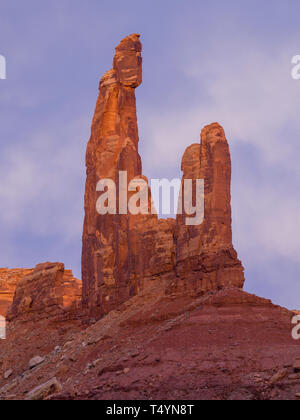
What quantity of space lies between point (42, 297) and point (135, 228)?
12.9m

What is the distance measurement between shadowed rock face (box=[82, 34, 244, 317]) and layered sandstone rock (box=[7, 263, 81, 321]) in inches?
153

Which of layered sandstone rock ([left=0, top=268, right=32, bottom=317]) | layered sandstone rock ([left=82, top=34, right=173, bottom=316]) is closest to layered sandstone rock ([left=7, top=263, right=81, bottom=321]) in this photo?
layered sandstone rock ([left=82, top=34, right=173, bottom=316])

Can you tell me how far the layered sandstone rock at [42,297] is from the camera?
69.5 meters

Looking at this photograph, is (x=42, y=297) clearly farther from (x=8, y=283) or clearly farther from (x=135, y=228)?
(x=8, y=283)

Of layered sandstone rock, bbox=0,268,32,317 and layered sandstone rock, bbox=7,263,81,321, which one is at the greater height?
layered sandstone rock, bbox=0,268,32,317

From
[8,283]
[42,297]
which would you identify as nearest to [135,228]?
[42,297]

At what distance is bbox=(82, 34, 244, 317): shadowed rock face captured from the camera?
54.0 meters

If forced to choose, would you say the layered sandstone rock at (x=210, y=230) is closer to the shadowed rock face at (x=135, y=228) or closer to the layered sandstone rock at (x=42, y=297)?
the shadowed rock face at (x=135, y=228)

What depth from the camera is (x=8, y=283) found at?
9488cm

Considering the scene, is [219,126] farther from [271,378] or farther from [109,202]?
[271,378]

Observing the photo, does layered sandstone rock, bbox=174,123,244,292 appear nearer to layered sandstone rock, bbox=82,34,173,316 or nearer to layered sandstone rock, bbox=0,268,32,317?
layered sandstone rock, bbox=82,34,173,316
